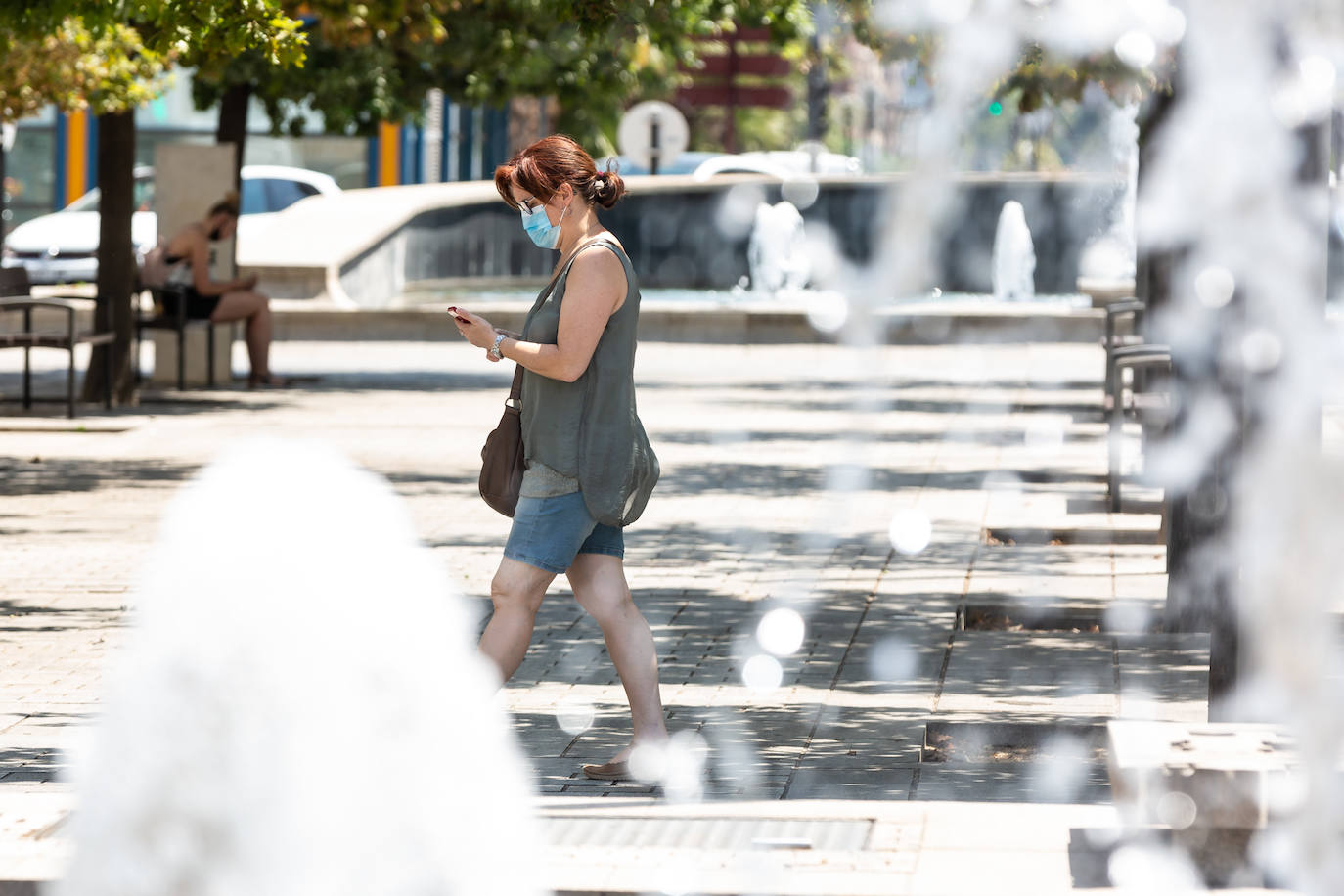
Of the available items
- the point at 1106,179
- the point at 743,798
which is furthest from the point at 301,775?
the point at 1106,179

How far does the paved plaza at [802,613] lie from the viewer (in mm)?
4777

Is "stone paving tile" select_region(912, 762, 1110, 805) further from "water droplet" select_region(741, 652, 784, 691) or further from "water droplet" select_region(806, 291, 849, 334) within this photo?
"water droplet" select_region(806, 291, 849, 334)

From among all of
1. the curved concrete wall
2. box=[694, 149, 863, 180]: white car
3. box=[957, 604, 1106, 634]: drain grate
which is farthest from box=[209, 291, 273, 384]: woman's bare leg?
box=[694, 149, 863, 180]: white car

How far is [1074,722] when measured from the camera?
677cm

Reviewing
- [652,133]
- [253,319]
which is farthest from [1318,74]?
[652,133]

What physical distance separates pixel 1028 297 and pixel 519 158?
96.6ft

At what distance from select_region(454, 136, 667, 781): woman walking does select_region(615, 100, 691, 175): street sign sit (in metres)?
22.1

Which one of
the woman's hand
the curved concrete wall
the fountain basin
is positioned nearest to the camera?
the woman's hand

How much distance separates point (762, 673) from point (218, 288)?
452 inches

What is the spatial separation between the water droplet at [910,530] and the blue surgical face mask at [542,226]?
454 centimetres

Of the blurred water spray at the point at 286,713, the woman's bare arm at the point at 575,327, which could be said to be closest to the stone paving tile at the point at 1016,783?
the woman's bare arm at the point at 575,327

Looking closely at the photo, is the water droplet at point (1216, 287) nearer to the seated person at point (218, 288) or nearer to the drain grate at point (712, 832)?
the drain grate at point (712, 832)

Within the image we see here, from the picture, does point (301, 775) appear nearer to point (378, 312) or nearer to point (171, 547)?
point (171, 547)

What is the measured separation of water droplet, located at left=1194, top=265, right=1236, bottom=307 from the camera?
6052 millimetres
